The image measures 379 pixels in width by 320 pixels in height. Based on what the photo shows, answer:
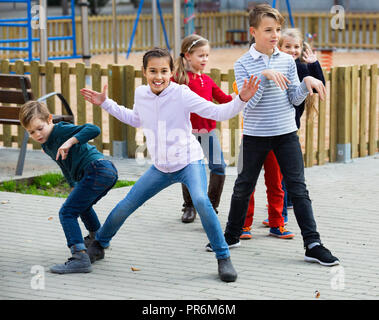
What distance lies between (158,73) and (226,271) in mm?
1348

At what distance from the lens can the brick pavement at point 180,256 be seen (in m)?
4.76

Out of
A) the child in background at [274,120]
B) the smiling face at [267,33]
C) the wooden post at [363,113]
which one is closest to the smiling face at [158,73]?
the child in background at [274,120]

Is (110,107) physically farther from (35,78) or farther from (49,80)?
(35,78)

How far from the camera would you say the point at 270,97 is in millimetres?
Result: 5344

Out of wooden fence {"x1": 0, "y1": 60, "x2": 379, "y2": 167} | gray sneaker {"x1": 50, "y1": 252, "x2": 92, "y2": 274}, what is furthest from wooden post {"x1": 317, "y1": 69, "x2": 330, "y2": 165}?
gray sneaker {"x1": 50, "y1": 252, "x2": 92, "y2": 274}

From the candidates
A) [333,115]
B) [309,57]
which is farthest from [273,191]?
[333,115]

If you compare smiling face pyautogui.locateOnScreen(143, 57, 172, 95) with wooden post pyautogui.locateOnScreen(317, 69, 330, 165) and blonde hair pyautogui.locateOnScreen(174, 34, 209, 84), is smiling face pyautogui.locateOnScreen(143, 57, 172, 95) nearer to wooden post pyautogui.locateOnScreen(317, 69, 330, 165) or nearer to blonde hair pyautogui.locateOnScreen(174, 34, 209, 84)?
blonde hair pyautogui.locateOnScreen(174, 34, 209, 84)

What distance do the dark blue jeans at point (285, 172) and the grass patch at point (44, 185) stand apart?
2.56 m

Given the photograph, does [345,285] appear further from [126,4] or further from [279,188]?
[126,4]

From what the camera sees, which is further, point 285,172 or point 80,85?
point 80,85

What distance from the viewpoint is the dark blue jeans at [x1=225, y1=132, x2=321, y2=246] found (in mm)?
5340

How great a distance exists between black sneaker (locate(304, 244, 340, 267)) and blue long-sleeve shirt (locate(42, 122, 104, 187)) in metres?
1.58
